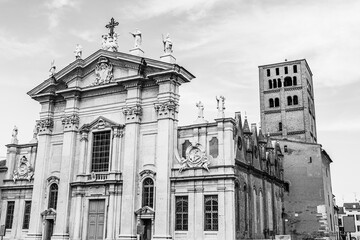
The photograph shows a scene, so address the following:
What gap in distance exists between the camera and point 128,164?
27328 mm

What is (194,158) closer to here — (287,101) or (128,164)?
(128,164)

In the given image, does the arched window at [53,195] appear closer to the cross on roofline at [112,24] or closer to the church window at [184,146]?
the church window at [184,146]

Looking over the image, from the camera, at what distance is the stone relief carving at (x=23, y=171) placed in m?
32.7

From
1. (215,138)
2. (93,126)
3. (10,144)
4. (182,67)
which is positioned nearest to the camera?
(215,138)

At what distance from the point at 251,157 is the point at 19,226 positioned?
18.6m

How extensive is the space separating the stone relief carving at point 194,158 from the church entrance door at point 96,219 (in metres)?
6.63

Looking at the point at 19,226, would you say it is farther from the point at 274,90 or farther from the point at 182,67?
the point at 274,90

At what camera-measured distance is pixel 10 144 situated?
34.1 metres

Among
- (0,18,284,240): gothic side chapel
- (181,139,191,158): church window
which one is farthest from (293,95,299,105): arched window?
(181,139,191,158): church window

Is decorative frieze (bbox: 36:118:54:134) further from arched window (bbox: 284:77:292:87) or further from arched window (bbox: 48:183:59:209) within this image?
arched window (bbox: 284:77:292:87)

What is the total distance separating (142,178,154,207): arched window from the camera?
26531 millimetres

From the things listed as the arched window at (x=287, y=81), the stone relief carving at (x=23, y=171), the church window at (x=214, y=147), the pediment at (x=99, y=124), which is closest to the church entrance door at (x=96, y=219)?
the pediment at (x=99, y=124)

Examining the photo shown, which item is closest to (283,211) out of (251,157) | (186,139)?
(251,157)

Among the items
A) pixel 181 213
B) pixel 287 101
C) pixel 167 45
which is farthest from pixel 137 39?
pixel 287 101
